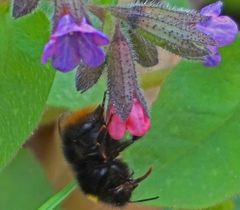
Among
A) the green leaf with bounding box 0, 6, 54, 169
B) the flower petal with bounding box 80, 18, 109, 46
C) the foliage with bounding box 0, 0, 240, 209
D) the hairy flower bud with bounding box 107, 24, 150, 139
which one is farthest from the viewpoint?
the foliage with bounding box 0, 0, 240, 209

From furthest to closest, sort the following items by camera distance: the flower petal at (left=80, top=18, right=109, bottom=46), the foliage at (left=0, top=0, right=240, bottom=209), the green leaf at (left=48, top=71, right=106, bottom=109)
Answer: the green leaf at (left=48, top=71, right=106, bottom=109) → the foliage at (left=0, top=0, right=240, bottom=209) → the flower petal at (left=80, top=18, right=109, bottom=46)

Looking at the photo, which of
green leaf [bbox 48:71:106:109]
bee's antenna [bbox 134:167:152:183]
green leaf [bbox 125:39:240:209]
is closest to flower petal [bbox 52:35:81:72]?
bee's antenna [bbox 134:167:152:183]

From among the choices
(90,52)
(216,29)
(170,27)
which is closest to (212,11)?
(216,29)

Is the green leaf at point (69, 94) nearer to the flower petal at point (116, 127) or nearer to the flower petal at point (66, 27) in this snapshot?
the flower petal at point (116, 127)

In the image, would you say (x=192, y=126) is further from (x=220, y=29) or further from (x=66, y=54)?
(x=66, y=54)

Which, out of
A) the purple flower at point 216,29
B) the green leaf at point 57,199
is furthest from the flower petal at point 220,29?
the green leaf at point 57,199

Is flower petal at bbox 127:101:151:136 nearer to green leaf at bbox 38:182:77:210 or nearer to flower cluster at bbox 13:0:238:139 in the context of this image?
flower cluster at bbox 13:0:238:139

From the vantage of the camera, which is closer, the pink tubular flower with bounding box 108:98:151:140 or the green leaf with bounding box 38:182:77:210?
the pink tubular flower with bounding box 108:98:151:140
